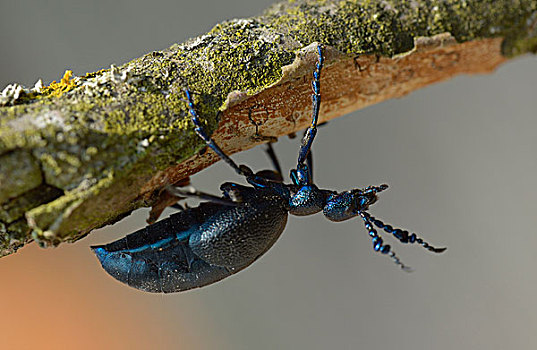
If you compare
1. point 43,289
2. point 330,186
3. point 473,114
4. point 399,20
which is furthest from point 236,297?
point 399,20

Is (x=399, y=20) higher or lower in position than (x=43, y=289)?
higher

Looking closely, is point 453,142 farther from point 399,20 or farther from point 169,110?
point 169,110

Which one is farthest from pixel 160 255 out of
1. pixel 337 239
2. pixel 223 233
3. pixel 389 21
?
pixel 337 239

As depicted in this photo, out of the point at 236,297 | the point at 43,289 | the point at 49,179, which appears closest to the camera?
the point at 49,179

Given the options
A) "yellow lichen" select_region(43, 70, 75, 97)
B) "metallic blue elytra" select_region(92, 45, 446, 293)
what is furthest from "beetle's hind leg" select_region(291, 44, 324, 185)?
"yellow lichen" select_region(43, 70, 75, 97)

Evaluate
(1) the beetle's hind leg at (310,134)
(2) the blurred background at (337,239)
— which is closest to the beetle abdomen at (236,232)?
(1) the beetle's hind leg at (310,134)

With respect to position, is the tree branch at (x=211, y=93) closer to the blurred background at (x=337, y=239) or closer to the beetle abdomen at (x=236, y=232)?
the beetle abdomen at (x=236, y=232)
